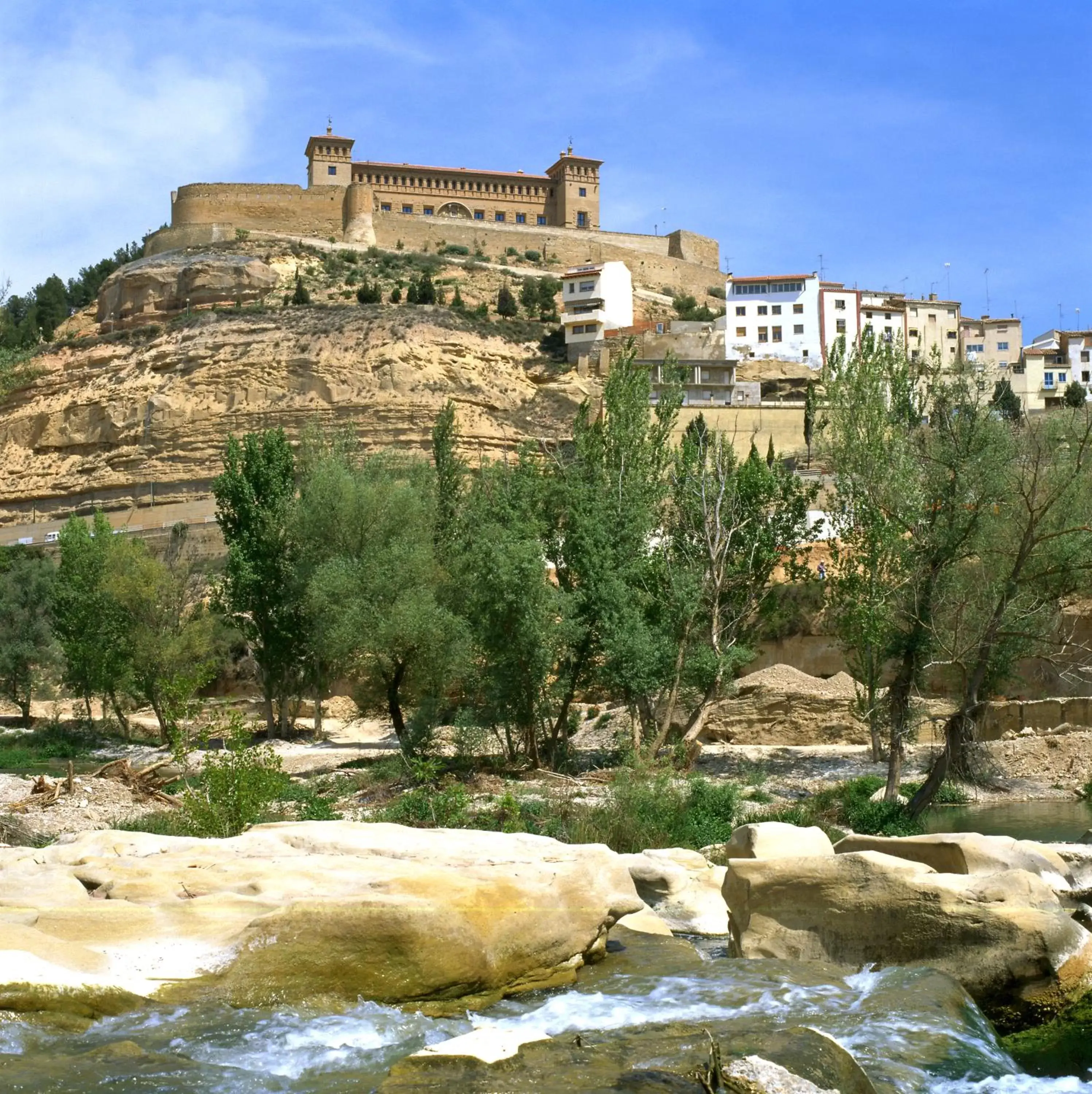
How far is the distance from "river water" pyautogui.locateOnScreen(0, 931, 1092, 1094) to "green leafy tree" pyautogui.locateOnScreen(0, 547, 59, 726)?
2953 cm

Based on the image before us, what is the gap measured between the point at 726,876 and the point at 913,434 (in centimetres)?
1354

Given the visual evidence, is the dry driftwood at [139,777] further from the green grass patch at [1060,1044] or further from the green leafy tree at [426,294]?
the green leafy tree at [426,294]

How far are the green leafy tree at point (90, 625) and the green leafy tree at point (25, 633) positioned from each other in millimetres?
1696

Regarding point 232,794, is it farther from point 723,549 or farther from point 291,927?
point 723,549

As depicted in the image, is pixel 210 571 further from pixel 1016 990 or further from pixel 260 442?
pixel 1016 990

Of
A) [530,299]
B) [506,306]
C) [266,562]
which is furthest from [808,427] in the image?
[266,562]

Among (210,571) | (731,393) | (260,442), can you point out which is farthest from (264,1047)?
(731,393)

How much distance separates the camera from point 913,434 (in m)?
21.5

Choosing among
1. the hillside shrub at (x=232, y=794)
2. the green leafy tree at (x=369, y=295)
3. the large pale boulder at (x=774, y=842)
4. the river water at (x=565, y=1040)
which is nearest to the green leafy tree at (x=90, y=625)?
the hillside shrub at (x=232, y=794)

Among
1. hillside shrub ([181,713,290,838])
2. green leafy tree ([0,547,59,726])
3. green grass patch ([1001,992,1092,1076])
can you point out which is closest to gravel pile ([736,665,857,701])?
hillside shrub ([181,713,290,838])

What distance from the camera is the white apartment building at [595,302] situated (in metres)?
63.6

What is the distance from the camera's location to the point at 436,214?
78.8m

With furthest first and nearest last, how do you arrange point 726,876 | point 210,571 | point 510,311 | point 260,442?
point 510,311 < point 210,571 < point 260,442 < point 726,876

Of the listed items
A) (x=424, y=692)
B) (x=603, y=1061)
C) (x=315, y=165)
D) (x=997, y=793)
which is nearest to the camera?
(x=603, y=1061)
